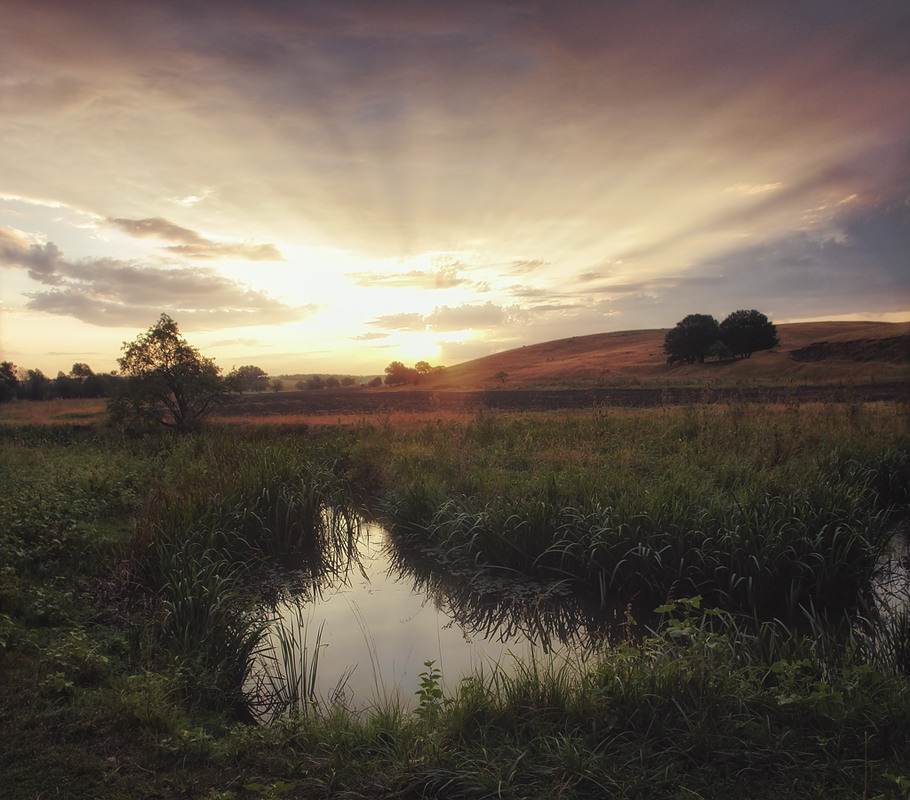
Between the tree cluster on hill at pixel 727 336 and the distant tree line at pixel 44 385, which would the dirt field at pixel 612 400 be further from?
the tree cluster on hill at pixel 727 336

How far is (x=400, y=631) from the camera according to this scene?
5984 millimetres

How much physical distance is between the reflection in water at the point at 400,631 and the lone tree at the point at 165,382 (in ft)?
46.4

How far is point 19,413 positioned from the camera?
25703 mm

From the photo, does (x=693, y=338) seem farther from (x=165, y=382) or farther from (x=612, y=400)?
(x=165, y=382)

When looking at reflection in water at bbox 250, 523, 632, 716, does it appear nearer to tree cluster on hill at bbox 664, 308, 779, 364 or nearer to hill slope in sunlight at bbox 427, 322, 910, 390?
hill slope in sunlight at bbox 427, 322, 910, 390

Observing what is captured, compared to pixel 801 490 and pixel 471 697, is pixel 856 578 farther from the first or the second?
pixel 471 697

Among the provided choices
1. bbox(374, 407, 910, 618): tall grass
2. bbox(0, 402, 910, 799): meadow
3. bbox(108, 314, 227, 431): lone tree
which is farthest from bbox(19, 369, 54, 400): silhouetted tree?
bbox(374, 407, 910, 618): tall grass

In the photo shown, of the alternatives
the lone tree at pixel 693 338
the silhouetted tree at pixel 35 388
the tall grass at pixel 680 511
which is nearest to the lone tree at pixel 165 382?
the tall grass at pixel 680 511

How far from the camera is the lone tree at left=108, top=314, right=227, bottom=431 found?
61.2 feet

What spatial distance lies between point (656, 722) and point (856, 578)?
14.6ft

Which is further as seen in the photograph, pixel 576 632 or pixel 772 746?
pixel 576 632

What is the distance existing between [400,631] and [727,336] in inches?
2249

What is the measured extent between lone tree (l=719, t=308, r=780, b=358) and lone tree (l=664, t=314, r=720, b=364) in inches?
47.9

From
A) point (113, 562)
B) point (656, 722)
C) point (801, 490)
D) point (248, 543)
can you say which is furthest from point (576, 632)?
point (113, 562)
